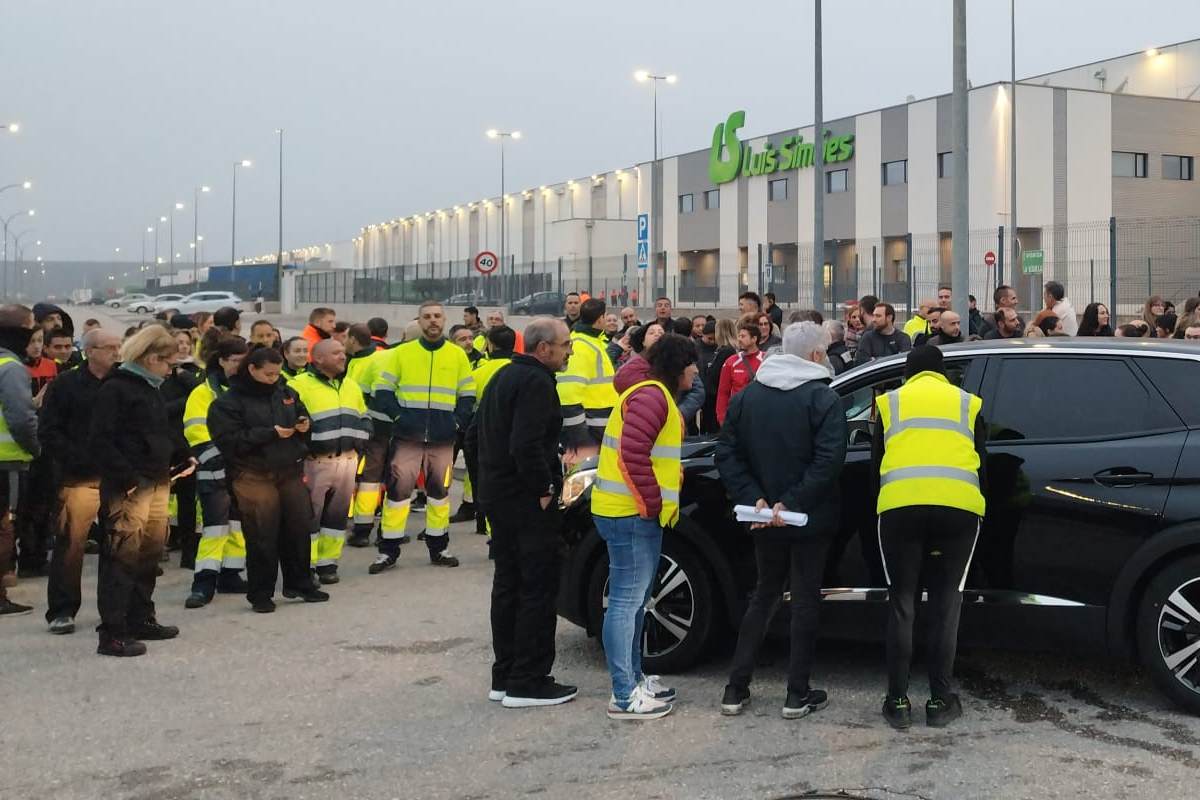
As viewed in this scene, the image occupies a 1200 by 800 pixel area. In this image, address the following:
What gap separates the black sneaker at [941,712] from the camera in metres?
5.72

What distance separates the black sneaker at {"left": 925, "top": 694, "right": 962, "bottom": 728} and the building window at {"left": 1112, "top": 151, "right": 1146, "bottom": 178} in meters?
41.6

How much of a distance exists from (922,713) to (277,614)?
4.32 meters

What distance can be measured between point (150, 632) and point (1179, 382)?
5793mm

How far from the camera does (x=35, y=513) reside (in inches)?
385

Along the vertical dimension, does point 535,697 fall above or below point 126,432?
below

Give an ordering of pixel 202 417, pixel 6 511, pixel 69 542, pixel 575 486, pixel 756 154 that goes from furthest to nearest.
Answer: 1. pixel 756 154
2. pixel 202 417
3. pixel 6 511
4. pixel 69 542
5. pixel 575 486

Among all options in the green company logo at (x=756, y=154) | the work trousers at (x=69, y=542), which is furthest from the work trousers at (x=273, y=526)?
the green company logo at (x=756, y=154)

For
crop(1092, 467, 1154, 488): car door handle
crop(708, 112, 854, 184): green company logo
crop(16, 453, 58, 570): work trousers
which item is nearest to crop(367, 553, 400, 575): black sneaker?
crop(16, 453, 58, 570): work trousers

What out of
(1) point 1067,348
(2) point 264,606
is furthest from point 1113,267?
(2) point 264,606

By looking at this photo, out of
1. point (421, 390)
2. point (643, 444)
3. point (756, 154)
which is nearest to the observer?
point (643, 444)

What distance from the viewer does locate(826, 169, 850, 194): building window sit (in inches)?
2003

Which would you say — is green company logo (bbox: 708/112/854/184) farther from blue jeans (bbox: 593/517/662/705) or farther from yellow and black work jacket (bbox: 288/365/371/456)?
blue jeans (bbox: 593/517/662/705)

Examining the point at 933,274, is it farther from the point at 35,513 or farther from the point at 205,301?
the point at 205,301

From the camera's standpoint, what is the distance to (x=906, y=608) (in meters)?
5.72
